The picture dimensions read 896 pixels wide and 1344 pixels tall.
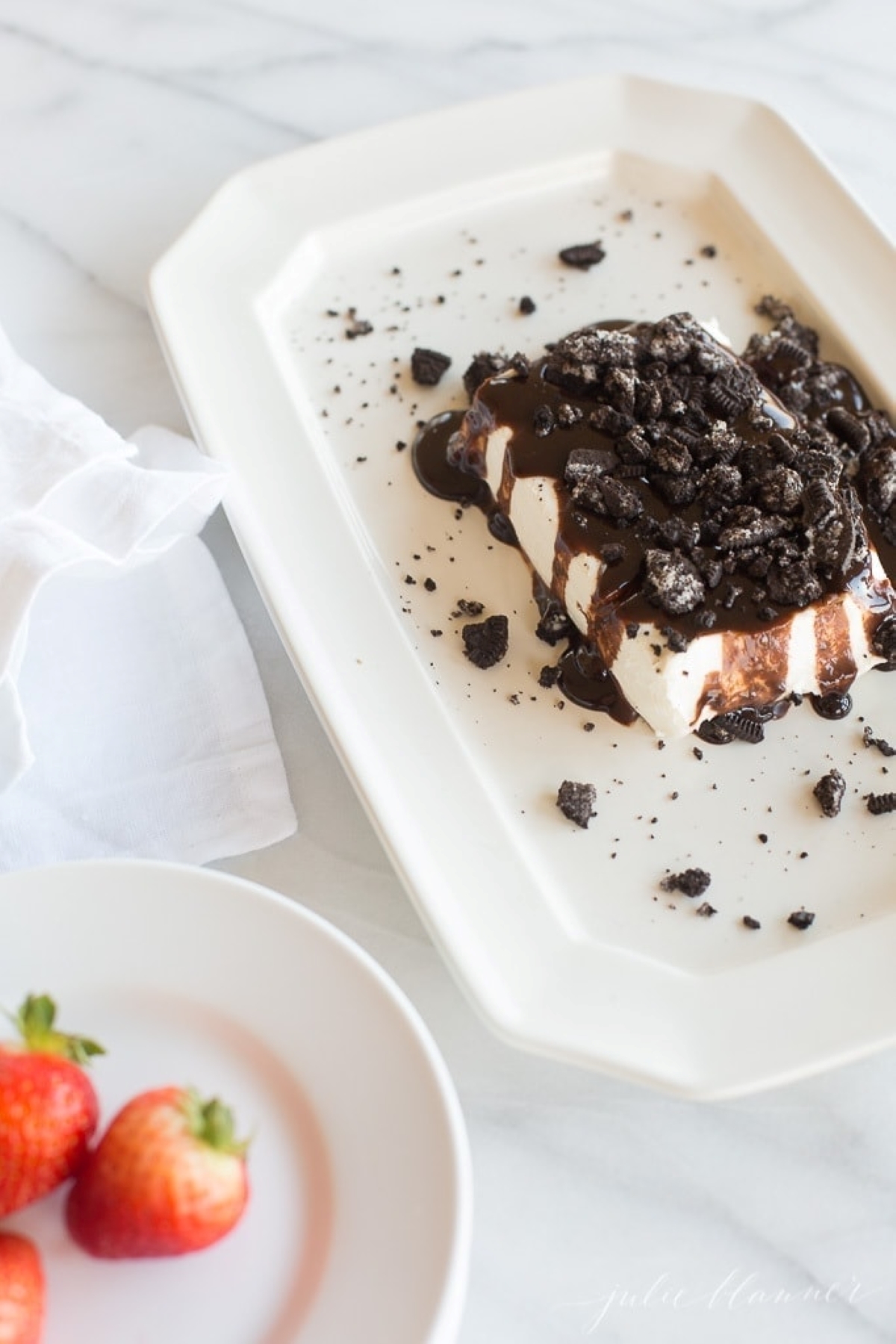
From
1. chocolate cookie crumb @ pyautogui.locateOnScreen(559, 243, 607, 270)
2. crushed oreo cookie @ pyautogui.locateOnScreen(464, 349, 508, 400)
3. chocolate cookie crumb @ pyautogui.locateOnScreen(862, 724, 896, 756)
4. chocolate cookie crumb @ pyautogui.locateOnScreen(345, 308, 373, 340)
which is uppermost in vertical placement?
chocolate cookie crumb @ pyautogui.locateOnScreen(559, 243, 607, 270)

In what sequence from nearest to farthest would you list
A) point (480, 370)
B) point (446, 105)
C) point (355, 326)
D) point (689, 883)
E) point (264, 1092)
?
point (264, 1092), point (689, 883), point (480, 370), point (355, 326), point (446, 105)

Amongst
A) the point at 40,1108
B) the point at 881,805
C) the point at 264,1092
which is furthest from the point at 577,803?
the point at 40,1108

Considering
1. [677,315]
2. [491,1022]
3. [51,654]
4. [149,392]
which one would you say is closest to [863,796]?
[491,1022]

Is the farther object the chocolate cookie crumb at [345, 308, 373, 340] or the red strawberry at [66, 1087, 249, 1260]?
the chocolate cookie crumb at [345, 308, 373, 340]

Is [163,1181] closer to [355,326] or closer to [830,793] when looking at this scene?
[830,793]

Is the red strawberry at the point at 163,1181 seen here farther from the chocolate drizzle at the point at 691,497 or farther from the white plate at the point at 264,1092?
the chocolate drizzle at the point at 691,497

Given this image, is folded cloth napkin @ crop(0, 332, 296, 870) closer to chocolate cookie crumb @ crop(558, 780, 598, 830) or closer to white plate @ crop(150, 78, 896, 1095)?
white plate @ crop(150, 78, 896, 1095)

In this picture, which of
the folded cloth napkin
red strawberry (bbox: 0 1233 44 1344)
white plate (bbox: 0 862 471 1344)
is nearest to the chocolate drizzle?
the folded cloth napkin
